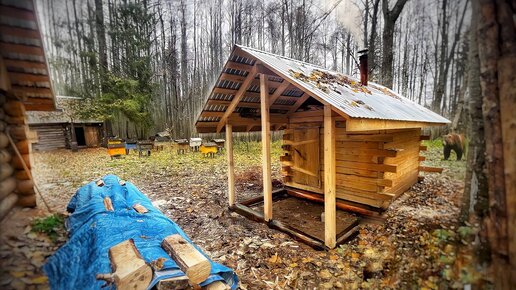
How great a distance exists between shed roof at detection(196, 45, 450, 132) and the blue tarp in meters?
2.78

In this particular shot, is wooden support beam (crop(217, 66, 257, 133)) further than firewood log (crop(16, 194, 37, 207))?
Yes

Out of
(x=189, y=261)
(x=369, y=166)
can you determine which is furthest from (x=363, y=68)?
(x=189, y=261)

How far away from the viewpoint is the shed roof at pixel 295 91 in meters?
3.30

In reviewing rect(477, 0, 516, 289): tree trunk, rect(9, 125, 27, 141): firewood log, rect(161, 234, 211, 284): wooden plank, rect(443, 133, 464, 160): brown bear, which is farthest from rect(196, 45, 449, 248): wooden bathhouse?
rect(9, 125, 27, 141): firewood log

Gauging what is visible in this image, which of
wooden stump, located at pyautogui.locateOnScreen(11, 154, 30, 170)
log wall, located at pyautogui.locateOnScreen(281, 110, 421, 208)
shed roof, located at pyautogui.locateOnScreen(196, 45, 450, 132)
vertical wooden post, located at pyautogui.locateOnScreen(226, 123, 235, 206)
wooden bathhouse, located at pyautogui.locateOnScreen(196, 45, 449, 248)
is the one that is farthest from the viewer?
vertical wooden post, located at pyautogui.locateOnScreen(226, 123, 235, 206)

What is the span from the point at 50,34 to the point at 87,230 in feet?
6.26

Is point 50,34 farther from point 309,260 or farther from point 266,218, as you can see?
point 266,218

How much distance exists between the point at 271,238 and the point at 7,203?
3.94 meters

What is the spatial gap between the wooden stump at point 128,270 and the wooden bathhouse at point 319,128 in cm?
289

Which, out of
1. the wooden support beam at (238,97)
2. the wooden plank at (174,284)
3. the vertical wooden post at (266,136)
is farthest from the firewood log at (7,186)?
the wooden support beam at (238,97)

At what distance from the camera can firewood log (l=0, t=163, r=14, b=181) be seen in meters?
0.82

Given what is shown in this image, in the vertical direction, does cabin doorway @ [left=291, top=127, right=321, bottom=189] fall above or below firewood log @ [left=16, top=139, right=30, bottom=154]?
below

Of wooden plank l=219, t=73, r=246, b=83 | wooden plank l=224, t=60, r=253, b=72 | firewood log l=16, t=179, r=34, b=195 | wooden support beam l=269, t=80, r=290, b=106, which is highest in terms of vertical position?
wooden plank l=224, t=60, r=253, b=72

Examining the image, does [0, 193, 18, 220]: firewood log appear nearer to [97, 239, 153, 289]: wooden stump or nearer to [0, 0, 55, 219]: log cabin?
[0, 0, 55, 219]: log cabin
